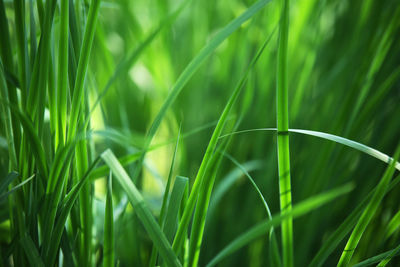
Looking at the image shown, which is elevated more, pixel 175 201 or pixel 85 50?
pixel 85 50

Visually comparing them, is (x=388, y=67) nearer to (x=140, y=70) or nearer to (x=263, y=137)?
(x=263, y=137)

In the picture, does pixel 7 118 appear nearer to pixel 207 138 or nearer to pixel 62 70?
pixel 62 70

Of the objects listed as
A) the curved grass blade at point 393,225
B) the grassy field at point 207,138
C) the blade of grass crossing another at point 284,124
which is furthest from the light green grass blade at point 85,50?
the curved grass blade at point 393,225

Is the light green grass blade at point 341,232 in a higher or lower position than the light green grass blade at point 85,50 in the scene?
lower

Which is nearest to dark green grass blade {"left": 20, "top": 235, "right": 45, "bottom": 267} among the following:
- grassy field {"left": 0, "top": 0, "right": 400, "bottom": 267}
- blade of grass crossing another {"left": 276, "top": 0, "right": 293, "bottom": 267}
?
grassy field {"left": 0, "top": 0, "right": 400, "bottom": 267}

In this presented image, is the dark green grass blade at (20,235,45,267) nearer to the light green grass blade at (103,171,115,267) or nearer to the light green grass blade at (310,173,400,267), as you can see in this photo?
the light green grass blade at (103,171,115,267)

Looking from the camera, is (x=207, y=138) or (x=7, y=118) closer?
(x=7, y=118)

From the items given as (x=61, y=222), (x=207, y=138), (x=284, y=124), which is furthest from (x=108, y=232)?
(x=207, y=138)

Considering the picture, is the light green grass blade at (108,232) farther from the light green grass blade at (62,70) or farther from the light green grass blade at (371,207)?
the light green grass blade at (371,207)
